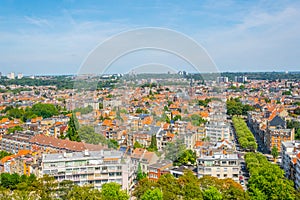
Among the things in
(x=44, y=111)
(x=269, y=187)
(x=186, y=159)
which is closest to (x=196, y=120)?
(x=186, y=159)

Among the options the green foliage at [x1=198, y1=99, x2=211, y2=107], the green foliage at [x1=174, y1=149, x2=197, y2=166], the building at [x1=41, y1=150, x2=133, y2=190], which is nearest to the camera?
the building at [x1=41, y1=150, x2=133, y2=190]

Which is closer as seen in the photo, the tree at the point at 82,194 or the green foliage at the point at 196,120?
the tree at the point at 82,194

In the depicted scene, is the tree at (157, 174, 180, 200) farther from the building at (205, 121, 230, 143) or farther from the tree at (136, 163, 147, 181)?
the building at (205, 121, 230, 143)

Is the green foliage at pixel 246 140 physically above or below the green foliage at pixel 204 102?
below

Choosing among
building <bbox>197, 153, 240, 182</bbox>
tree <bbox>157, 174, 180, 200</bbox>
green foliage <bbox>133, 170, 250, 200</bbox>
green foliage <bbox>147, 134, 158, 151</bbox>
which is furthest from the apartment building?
green foliage <bbox>147, 134, 158, 151</bbox>

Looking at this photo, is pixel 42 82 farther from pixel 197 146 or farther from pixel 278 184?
pixel 278 184

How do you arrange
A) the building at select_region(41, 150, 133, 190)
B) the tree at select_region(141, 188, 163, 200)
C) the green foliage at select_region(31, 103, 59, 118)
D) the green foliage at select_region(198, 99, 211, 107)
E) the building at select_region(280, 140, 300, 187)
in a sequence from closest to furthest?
the tree at select_region(141, 188, 163, 200)
the building at select_region(41, 150, 133, 190)
the building at select_region(280, 140, 300, 187)
the green foliage at select_region(198, 99, 211, 107)
the green foliage at select_region(31, 103, 59, 118)

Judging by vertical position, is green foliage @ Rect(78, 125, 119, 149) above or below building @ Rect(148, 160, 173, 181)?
above

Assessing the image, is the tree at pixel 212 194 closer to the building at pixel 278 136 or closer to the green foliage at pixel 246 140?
the green foliage at pixel 246 140

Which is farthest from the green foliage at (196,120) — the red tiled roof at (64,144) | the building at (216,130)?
the red tiled roof at (64,144)
